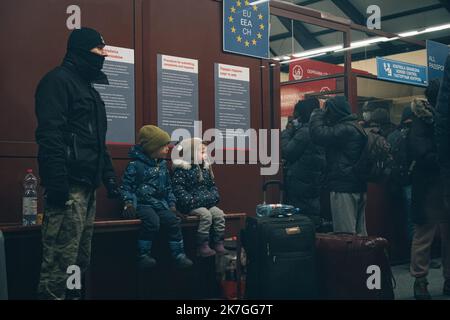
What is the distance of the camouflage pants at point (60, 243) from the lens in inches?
114

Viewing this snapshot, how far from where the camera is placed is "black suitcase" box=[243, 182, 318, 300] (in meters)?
3.89

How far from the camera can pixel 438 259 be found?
6137mm

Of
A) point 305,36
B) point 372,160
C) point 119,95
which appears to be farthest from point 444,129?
point 305,36

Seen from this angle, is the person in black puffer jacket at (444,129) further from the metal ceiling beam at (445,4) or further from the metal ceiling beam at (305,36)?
the metal ceiling beam at (305,36)

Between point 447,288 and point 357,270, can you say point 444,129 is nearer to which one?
point 357,270

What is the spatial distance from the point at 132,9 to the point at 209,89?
35.7 inches

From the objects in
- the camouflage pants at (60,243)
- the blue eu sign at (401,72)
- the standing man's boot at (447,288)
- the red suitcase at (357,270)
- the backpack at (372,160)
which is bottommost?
the standing man's boot at (447,288)

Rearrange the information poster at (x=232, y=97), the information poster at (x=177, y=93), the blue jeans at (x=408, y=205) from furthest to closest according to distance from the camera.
Answer: the blue jeans at (x=408, y=205)
the information poster at (x=232, y=97)
the information poster at (x=177, y=93)

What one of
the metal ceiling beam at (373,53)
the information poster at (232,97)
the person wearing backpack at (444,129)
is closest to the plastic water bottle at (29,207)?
the information poster at (232,97)

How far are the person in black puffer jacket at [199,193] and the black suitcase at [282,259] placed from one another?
28 centimetres

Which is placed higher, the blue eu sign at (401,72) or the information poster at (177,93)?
the blue eu sign at (401,72)

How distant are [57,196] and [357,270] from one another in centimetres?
210

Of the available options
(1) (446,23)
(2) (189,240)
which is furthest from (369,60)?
(2) (189,240)

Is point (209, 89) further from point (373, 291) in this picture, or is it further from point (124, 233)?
point (373, 291)
